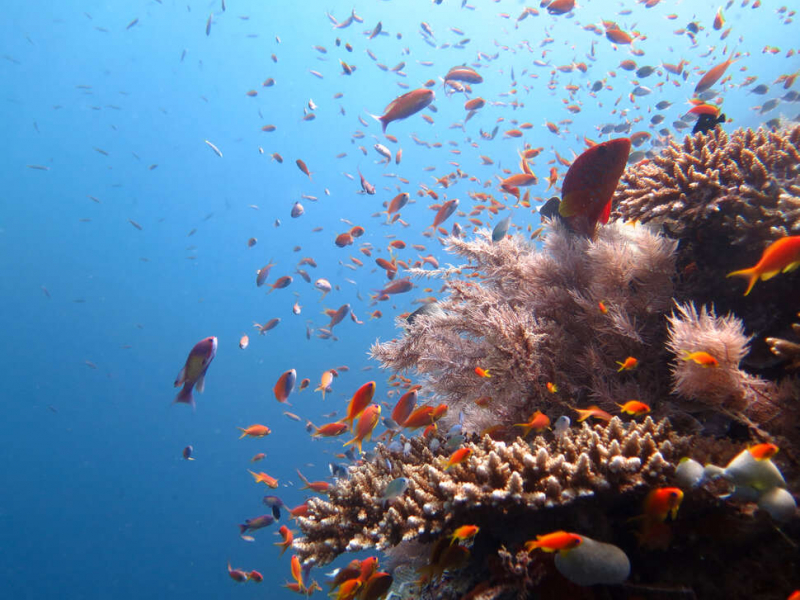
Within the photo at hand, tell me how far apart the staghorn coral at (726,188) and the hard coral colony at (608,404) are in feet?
0.05

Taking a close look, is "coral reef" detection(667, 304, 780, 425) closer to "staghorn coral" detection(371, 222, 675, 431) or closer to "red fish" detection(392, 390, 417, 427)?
"staghorn coral" detection(371, 222, 675, 431)

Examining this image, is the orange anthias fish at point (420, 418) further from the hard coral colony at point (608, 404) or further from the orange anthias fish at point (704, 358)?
the orange anthias fish at point (704, 358)

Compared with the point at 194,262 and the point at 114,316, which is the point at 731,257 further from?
the point at 194,262

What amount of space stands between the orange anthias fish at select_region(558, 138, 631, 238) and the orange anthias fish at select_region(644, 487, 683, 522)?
2.10 metres

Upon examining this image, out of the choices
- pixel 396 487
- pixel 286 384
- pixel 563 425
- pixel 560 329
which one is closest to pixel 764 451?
pixel 563 425

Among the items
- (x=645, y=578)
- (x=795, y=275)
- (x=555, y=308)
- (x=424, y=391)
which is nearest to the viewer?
(x=645, y=578)

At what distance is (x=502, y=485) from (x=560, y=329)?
1.27 metres

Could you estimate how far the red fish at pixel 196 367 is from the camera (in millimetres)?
2779

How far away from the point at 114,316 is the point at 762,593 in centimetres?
6657

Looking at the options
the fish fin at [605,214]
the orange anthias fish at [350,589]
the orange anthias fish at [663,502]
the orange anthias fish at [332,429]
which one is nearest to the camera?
the orange anthias fish at [663,502]

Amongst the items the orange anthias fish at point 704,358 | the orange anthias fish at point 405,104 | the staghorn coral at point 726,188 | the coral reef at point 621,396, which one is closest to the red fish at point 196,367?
the coral reef at point 621,396

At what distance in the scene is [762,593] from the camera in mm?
1549

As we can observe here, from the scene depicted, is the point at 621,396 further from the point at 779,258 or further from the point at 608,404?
the point at 779,258

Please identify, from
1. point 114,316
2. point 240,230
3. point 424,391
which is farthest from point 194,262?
point 424,391
